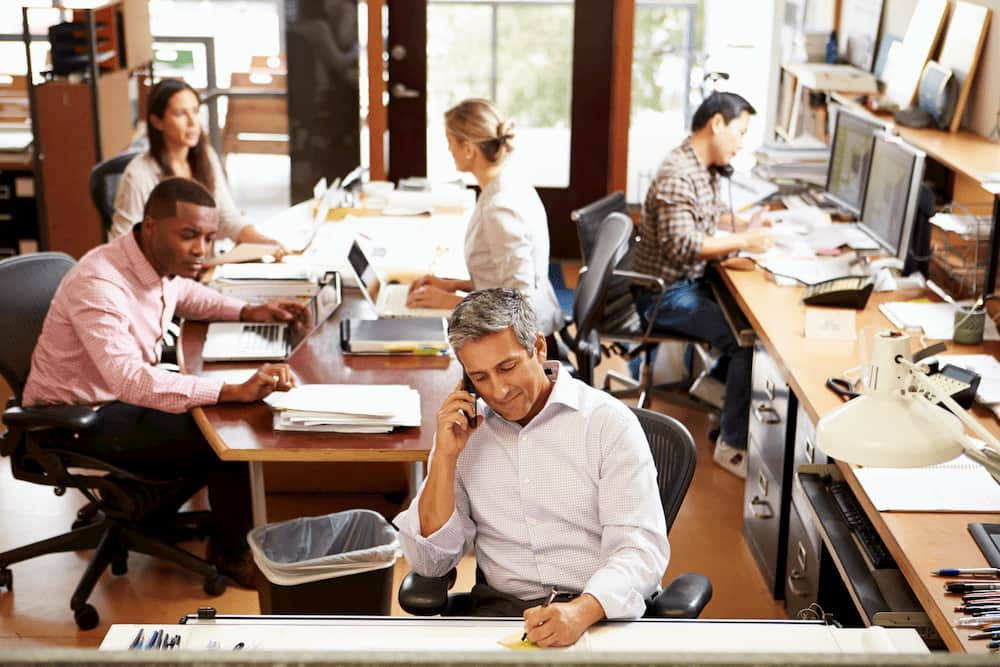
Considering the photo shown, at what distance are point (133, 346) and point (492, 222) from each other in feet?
3.87

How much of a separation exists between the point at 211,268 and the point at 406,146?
8.90ft

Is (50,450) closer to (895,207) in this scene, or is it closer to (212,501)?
(212,501)

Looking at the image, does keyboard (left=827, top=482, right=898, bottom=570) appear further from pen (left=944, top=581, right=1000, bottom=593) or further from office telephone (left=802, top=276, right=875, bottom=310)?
office telephone (left=802, top=276, right=875, bottom=310)

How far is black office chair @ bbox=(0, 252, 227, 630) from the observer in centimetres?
334

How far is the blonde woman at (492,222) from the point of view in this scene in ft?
12.4

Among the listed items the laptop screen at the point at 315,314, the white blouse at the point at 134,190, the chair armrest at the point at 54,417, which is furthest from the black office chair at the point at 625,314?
the chair armrest at the point at 54,417

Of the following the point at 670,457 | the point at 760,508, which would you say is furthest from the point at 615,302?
the point at 670,457

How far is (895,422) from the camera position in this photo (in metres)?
1.77

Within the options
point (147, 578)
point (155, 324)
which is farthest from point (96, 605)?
point (155, 324)

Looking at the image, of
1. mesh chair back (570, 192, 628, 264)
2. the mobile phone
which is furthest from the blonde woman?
the mobile phone

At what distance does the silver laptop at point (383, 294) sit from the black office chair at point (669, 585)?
46.9 inches

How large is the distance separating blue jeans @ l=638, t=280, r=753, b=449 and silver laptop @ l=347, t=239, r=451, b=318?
3.56 feet

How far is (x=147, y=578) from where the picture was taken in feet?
12.2

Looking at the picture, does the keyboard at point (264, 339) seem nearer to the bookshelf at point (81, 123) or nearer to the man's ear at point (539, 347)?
the man's ear at point (539, 347)
